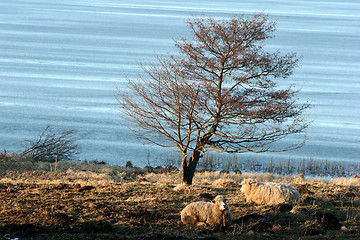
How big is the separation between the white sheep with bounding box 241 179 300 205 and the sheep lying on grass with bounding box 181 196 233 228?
8.89 ft

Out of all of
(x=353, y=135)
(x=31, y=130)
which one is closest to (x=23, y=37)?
(x=31, y=130)

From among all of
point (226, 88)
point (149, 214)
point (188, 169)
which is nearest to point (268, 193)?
point (149, 214)

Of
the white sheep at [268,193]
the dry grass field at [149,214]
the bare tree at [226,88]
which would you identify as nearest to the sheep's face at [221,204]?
the dry grass field at [149,214]

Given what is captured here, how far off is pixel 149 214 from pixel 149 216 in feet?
0.72

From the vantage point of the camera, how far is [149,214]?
12.8 meters

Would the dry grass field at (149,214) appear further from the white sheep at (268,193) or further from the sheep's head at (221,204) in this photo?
the sheep's head at (221,204)

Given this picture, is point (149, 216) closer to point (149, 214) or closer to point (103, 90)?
point (149, 214)

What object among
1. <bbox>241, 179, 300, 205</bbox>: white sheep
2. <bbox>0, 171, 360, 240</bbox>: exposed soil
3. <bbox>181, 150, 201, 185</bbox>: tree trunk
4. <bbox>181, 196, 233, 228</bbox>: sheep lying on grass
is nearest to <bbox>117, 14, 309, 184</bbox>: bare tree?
<bbox>181, 150, 201, 185</bbox>: tree trunk

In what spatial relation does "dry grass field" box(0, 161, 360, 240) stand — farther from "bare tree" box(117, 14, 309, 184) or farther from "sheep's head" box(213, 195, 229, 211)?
"bare tree" box(117, 14, 309, 184)

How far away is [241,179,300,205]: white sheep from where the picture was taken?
14.6 m

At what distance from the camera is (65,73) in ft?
238

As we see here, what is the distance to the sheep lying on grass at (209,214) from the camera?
11984 millimetres

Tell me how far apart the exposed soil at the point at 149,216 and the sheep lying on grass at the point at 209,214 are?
0.20 meters

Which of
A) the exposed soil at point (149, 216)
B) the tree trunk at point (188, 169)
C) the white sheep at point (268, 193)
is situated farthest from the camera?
the tree trunk at point (188, 169)
